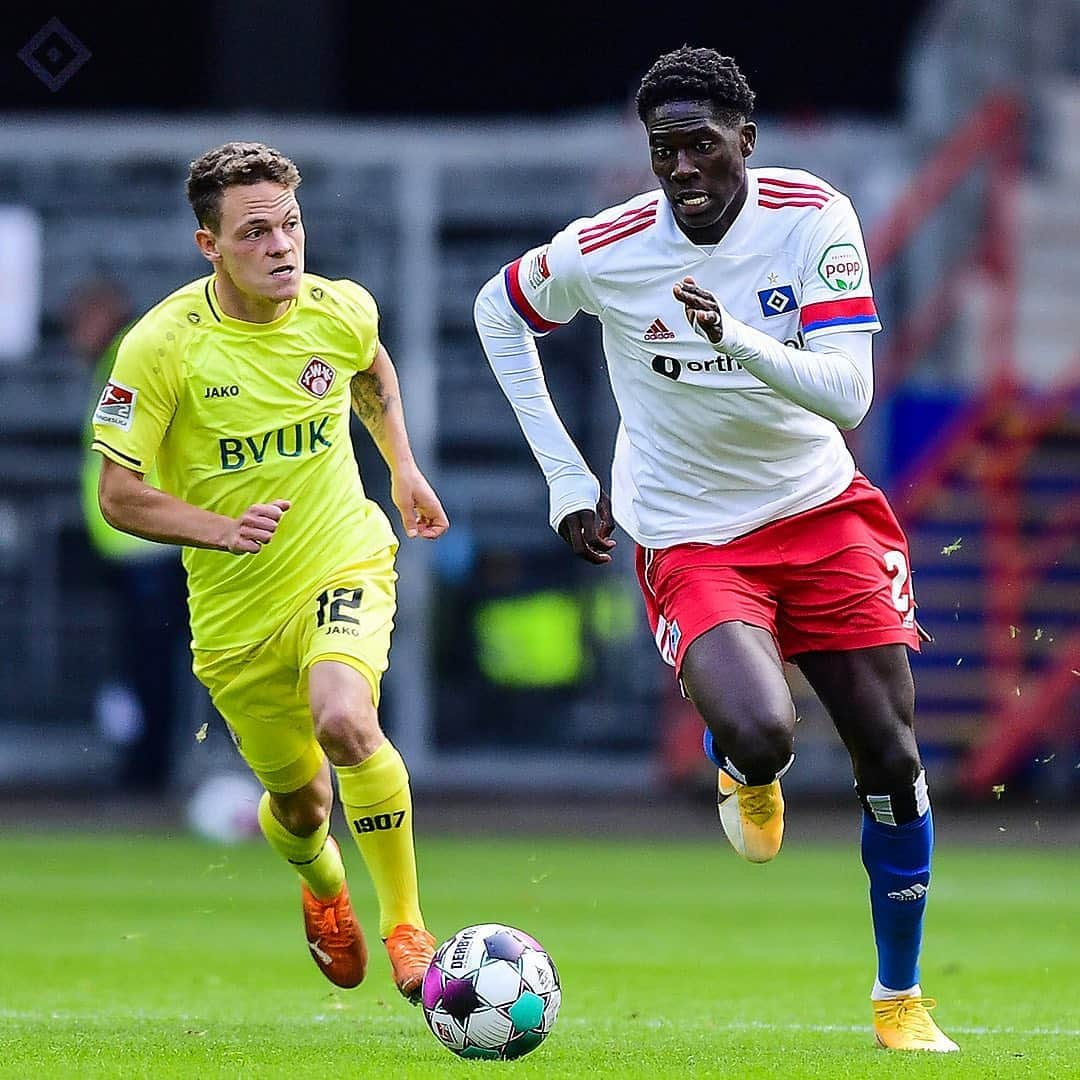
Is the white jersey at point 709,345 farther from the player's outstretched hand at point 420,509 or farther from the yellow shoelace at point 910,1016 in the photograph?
the yellow shoelace at point 910,1016

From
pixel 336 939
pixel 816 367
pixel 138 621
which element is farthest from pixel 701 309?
pixel 138 621

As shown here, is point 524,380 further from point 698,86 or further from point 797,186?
point 698,86

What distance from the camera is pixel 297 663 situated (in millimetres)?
6945

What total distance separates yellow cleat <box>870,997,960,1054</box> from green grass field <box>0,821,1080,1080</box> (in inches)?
2.6

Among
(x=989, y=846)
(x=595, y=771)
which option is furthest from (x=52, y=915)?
(x=595, y=771)

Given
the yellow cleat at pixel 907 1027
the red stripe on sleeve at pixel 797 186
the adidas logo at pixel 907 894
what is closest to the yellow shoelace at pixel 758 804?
the adidas logo at pixel 907 894

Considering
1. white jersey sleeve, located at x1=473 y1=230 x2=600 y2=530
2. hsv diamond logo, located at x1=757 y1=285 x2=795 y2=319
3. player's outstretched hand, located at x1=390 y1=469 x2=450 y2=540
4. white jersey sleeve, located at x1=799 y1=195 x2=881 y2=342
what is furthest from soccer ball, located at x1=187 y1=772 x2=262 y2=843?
white jersey sleeve, located at x1=799 y1=195 x2=881 y2=342

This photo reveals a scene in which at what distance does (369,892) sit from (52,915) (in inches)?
61.0

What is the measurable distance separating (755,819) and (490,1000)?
4.17 ft

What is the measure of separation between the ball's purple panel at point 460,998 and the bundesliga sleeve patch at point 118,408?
6.13 feet

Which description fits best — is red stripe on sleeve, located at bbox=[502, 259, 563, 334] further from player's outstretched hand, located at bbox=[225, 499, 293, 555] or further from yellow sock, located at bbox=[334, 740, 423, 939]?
yellow sock, located at bbox=[334, 740, 423, 939]

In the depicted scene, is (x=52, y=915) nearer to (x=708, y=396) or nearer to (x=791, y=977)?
(x=791, y=977)

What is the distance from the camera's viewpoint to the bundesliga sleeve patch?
6676 millimetres

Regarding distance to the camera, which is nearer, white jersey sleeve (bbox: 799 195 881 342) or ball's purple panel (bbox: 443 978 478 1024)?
ball's purple panel (bbox: 443 978 478 1024)
